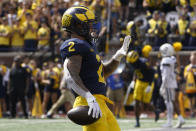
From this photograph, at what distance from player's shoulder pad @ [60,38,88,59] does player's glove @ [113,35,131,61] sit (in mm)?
681

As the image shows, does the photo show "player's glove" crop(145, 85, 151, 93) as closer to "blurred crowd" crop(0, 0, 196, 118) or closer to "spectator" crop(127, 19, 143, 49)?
"spectator" crop(127, 19, 143, 49)

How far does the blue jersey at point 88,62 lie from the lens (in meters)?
4.35

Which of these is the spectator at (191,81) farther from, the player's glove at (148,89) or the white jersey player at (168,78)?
the white jersey player at (168,78)

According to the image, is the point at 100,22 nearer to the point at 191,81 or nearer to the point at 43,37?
the point at 43,37

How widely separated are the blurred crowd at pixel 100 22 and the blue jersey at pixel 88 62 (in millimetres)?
10842

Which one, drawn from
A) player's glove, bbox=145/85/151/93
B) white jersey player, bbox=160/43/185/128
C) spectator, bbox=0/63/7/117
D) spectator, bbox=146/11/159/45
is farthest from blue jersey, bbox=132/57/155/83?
spectator, bbox=0/63/7/117

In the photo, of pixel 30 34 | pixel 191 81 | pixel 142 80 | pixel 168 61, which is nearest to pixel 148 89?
pixel 142 80

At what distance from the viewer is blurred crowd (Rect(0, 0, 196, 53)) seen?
1541 centimetres

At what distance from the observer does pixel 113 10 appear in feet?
55.8

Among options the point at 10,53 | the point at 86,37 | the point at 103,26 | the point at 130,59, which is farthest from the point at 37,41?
the point at 86,37

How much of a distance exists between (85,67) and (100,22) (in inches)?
450

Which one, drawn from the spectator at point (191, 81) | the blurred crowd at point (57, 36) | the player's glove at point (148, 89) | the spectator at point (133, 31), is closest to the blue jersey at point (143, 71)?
the player's glove at point (148, 89)

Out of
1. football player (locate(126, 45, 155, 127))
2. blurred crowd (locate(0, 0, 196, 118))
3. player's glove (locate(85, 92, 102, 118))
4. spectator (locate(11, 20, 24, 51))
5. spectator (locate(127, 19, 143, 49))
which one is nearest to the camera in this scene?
player's glove (locate(85, 92, 102, 118))

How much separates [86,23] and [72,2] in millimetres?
12550
